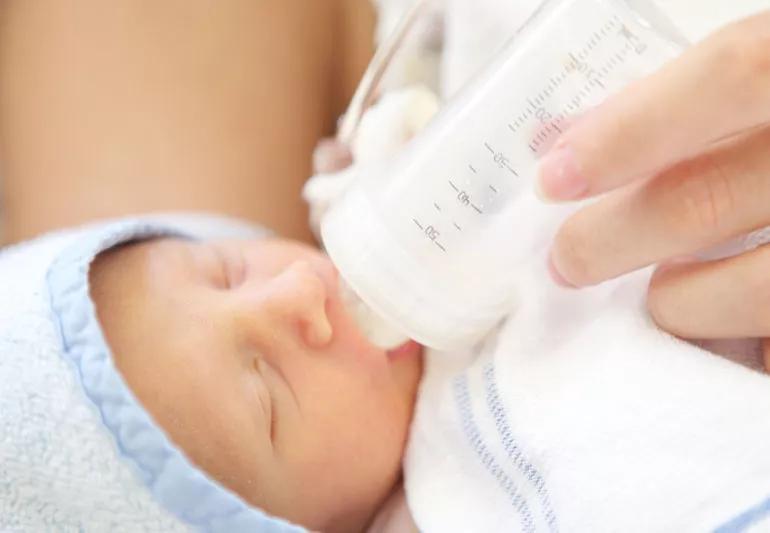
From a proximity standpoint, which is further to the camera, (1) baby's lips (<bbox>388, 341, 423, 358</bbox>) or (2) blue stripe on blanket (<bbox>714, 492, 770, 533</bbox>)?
(1) baby's lips (<bbox>388, 341, 423, 358</bbox>)

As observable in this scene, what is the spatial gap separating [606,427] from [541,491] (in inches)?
3.8

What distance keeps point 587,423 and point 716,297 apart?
151mm

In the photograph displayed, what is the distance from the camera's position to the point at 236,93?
125 cm

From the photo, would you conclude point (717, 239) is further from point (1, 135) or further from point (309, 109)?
point (1, 135)

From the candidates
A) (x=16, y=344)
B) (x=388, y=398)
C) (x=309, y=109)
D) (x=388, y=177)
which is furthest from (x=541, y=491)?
(x=309, y=109)

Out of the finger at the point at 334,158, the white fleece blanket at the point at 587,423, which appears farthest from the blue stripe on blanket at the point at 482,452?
the finger at the point at 334,158

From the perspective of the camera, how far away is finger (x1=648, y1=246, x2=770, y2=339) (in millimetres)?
595

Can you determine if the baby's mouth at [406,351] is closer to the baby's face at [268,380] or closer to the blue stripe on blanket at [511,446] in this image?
the baby's face at [268,380]

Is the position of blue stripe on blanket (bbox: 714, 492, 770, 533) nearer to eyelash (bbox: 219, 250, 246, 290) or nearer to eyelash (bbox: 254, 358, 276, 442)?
eyelash (bbox: 254, 358, 276, 442)

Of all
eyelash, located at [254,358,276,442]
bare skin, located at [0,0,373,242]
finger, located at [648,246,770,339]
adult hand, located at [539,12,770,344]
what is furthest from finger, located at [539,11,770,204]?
bare skin, located at [0,0,373,242]

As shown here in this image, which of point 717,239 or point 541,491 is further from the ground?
point 717,239

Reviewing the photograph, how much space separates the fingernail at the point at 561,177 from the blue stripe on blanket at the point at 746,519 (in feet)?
0.90

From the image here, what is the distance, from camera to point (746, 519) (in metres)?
0.61

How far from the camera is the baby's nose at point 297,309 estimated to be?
0.82 meters
